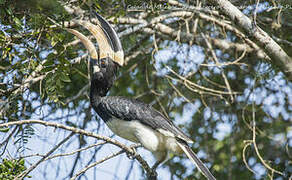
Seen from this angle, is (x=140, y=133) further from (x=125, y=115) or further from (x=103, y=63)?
(x=103, y=63)

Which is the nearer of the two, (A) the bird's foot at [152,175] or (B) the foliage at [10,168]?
(B) the foliage at [10,168]

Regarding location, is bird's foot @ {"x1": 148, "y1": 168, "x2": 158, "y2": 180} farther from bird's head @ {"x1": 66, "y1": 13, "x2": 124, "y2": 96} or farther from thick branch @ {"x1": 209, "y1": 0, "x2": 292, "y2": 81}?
thick branch @ {"x1": 209, "y1": 0, "x2": 292, "y2": 81}

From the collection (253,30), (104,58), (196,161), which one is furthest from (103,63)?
(253,30)

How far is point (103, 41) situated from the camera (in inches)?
129

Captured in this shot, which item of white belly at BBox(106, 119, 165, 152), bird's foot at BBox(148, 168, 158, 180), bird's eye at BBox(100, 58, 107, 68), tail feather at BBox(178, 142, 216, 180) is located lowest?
bird's foot at BBox(148, 168, 158, 180)

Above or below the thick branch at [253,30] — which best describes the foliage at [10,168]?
below

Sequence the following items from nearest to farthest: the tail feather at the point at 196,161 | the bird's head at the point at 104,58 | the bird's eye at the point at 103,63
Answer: the tail feather at the point at 196,161 → the bird's head at the point at 104,58 → the bird's eye at the point at 103,63

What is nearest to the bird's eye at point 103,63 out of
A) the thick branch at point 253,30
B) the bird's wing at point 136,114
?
the bird's wing at point 136,114

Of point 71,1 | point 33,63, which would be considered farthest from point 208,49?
point 33,63

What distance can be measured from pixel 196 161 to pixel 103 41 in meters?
1.18

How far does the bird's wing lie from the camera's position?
3.07m

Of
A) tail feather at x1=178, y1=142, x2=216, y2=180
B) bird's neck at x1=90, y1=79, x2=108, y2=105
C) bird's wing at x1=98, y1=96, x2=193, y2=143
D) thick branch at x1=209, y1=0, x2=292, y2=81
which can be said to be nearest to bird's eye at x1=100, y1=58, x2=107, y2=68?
bird's neck at x1=90, y1=79, x2=108, y2=105

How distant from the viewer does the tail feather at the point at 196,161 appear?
275 centimetres

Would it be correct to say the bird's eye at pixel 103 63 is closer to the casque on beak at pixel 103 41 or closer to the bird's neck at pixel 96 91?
the casque on beak at pixel 103 41
